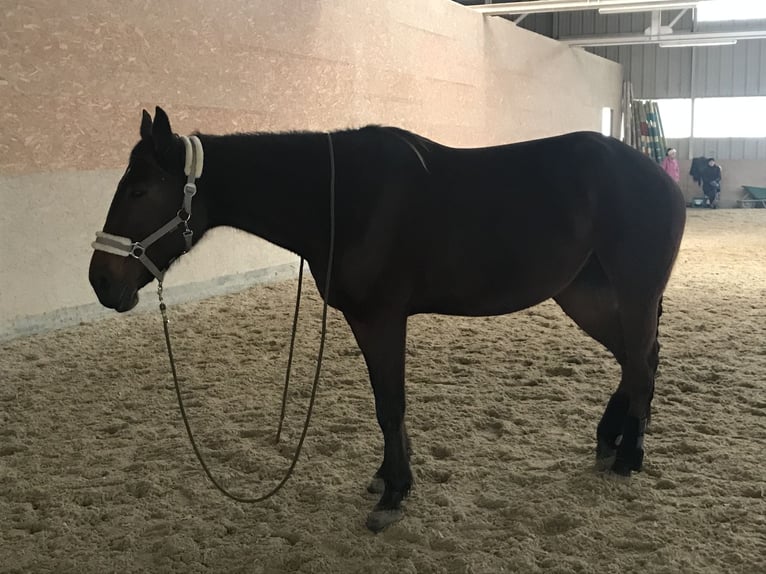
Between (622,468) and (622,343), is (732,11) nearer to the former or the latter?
(622,343)

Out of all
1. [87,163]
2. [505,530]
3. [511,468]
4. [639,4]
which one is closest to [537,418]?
[511,468]

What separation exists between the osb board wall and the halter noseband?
310 cm

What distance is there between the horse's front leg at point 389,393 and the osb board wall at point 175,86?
3434 millimetres

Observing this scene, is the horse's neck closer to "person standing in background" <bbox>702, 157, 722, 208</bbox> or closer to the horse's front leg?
the horse's front leg

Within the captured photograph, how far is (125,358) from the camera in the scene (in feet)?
13.6

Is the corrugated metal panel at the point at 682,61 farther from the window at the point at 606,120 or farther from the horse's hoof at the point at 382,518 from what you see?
the horse's hoof at the point at 382,518

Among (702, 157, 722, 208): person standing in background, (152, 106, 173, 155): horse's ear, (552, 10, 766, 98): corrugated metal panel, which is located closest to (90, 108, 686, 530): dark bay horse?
(152, 106, 173, 155): horse's ear

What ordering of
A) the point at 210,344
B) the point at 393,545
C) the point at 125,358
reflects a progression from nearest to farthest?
the point at 393,545, the point at 125,358, the point at 210,344

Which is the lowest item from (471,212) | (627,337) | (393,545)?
(393,545)

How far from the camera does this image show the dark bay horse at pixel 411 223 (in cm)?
200

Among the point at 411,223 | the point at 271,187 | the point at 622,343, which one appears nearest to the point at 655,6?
the point at 622,343

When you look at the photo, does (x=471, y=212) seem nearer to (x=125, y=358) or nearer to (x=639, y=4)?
(x=125, y=358)

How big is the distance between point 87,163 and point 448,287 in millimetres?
3805

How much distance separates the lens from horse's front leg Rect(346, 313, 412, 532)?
2123 mm
